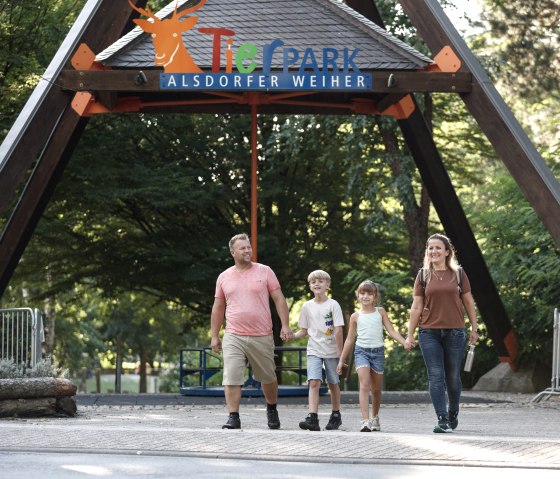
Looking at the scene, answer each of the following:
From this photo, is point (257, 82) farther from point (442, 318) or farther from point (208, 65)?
point (442, 318)

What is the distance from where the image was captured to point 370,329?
1141 centimetres

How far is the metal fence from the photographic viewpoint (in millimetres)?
17453

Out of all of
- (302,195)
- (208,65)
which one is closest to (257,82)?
(208,65)

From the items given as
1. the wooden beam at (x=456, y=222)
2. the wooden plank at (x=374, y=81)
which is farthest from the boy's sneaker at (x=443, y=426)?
the wooden beam at (x=456, y=222)

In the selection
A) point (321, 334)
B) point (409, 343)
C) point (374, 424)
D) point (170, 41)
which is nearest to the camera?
point (409, 343)

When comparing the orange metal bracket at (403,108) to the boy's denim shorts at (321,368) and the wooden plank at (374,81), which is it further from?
the boy's denim shorts at (321,368)

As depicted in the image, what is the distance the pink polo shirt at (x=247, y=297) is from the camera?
36.7 ft

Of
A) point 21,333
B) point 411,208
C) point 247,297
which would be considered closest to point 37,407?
point 247,297

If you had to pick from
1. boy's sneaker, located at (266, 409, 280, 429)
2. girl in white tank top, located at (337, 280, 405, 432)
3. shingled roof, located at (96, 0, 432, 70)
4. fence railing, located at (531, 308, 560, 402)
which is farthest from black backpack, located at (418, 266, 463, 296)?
fence railing, located at (531, 308, 560, 402)

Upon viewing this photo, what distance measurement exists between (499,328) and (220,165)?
424 inches

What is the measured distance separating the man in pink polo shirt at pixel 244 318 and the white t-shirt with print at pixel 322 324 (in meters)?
0.31

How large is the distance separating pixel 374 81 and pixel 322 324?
6.27m

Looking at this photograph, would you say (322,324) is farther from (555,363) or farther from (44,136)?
(555,363)

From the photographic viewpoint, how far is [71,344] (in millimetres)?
47000
